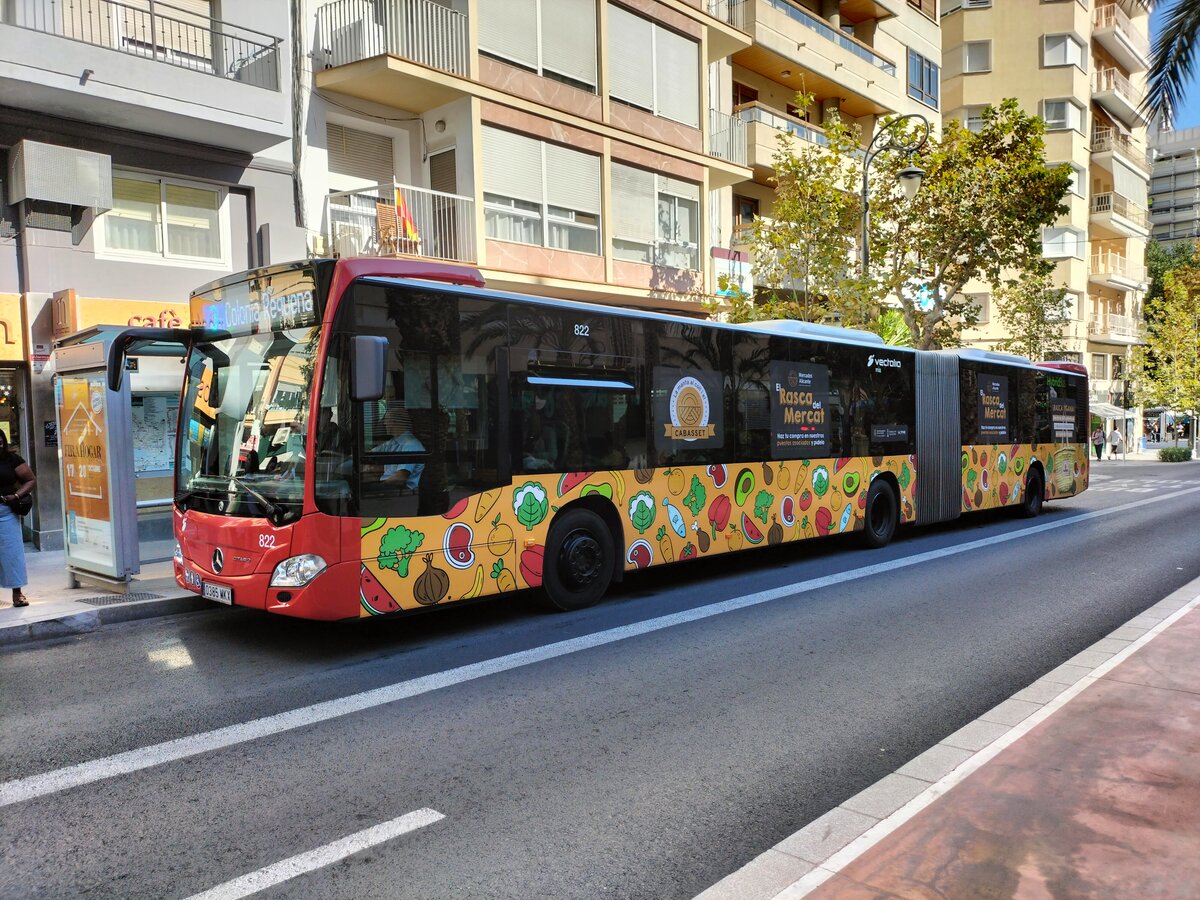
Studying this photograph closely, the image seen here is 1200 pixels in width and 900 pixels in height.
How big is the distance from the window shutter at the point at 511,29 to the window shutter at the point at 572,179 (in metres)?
1.82

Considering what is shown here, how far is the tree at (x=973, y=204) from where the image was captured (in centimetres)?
2127

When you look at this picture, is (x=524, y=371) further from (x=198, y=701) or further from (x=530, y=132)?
(x=530, y=132)

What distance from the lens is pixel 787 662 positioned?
22.2 feet

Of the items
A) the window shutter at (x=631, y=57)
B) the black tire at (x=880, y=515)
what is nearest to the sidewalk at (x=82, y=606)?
the black tire at (x=880, y=515)

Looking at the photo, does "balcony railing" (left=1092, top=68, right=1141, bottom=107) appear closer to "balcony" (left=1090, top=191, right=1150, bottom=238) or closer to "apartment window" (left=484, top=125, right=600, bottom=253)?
"balcony" (left=1090, top=191, right=1150, bottom=238)

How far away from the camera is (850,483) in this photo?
40.2ft

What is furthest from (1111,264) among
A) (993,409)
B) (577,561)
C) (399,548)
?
→ (399,548)

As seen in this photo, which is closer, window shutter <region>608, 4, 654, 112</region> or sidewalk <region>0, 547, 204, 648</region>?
sidewalk <region>0, 547, 204, 648</region>

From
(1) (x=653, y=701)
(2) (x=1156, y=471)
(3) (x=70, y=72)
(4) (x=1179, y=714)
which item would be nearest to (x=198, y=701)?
(1) (x=653, y=701)

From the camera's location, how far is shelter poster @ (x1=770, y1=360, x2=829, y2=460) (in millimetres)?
10938

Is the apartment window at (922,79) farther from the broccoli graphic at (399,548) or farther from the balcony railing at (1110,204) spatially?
the broccoli graphic at (399,548)

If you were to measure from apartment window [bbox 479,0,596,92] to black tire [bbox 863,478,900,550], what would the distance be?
433 inches

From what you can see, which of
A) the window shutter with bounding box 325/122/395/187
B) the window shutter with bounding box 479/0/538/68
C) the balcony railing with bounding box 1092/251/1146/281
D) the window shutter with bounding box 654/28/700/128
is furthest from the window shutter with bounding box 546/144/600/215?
the balcony railing with bounding box 1092/251/1146/281

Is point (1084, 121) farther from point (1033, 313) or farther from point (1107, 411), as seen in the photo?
point (1033, 313)
